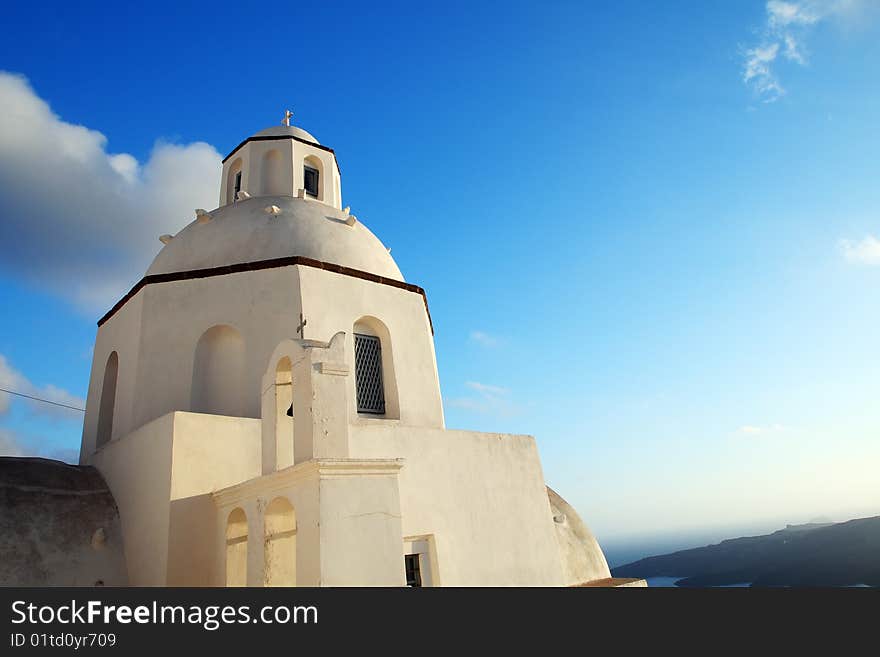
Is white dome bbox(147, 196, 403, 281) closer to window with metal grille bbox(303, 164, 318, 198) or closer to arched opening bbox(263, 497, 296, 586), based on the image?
window with metal grille bbox(303, 164, 318, 198)

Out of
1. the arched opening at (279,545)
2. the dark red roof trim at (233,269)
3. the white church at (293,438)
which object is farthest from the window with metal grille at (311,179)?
the arched opening at (279,545)

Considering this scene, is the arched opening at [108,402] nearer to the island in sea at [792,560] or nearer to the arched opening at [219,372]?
the arched opening at [219,372]

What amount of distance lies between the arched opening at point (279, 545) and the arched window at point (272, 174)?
9.42 m

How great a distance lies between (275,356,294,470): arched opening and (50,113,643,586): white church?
0.09 feet

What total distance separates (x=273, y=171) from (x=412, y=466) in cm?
886

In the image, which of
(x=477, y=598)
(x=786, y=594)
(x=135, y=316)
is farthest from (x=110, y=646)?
(x=135, y=316)

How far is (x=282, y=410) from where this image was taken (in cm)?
762

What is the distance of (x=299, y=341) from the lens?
6.99 m

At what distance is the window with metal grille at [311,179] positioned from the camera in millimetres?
15023

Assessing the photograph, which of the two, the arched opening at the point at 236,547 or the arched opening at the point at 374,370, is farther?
the arched opening at the point at 374,370

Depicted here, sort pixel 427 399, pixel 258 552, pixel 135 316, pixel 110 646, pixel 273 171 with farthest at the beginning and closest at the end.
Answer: pixel 273 171 → pixel 427 399 → pixel 135 316 → pixel 258 552 → pixel 110 646

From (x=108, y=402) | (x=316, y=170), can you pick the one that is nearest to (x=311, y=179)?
(x=316, y=170)

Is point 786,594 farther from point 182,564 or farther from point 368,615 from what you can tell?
point 182,564

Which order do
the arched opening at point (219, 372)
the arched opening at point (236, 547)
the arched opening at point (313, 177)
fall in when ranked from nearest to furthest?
the arched opening at point (236, 547) → the arched opening at point (219, 372) → the arched opening at point (313, 177)
